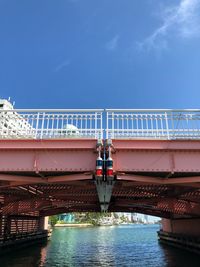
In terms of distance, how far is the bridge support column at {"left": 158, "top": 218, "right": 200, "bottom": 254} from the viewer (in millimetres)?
29011

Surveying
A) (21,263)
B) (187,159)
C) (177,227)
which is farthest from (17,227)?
(187,159)

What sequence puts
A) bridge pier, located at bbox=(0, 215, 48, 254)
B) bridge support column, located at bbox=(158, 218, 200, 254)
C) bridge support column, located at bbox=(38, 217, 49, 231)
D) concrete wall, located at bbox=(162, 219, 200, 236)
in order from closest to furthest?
bridge support column, located at bbox=(158, 218, 200, 254) → bridge pier, located at bbox=(0, 215, 48, 254) → concrete wall, located at bbox=(162, 219, 200, 236) → bridge support column, located at bbox=(38, 217, 49, 231)

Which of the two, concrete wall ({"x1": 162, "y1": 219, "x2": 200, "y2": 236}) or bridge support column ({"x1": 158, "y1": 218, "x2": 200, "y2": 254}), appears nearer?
bridge support column ({"x1": 158, "y1": 218, "x2": 200, "y2": 254})

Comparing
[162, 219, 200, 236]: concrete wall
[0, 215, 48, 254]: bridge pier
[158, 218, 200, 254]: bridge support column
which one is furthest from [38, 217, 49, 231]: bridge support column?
[162, 219, 200, 236]: concrete wall

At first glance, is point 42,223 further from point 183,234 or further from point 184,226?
point 184,226

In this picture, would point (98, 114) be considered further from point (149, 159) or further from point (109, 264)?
point (109, 264)

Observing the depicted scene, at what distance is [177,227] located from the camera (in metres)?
36.2

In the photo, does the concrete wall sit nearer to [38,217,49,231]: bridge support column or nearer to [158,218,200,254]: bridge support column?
[158,218,200,254]: bridge support column

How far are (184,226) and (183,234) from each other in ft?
3.29

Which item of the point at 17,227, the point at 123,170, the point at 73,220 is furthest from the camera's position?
the point at 73,220

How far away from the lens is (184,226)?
1320 inches

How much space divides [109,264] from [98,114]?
49.3ft

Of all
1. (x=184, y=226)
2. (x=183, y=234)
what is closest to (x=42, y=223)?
(x=183, y=234)

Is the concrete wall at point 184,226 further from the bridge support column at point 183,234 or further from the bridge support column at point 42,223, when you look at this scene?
the bridge support column at point 42,223
